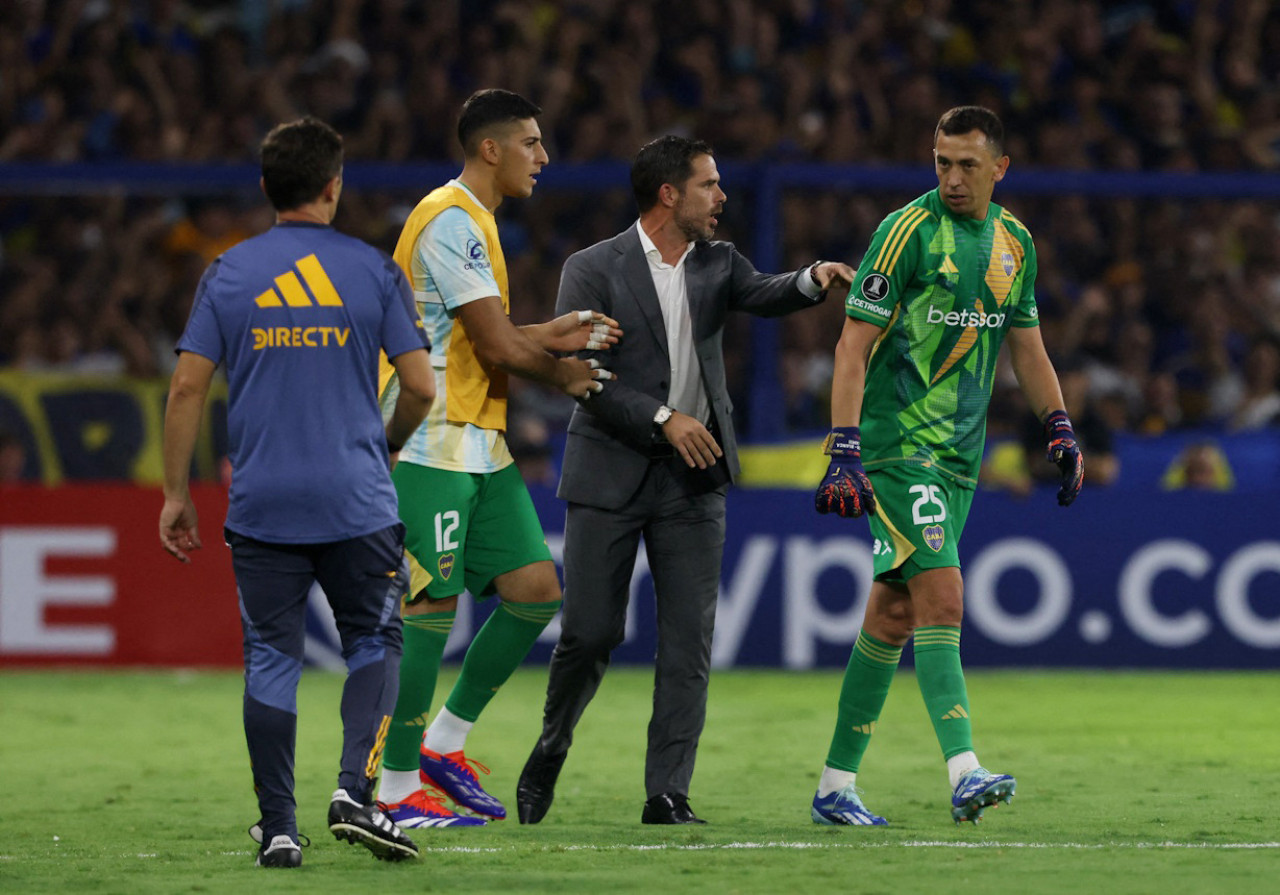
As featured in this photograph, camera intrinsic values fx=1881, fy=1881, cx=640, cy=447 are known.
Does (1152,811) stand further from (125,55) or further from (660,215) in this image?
(125,55)

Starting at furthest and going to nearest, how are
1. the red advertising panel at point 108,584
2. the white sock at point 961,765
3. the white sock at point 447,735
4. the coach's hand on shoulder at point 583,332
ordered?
1. the red advertising panel at point 108,584
2. the white sock at point 447,735
3. the coach's hand on shoulder at point 583,332
4. the white sock at point 961,765

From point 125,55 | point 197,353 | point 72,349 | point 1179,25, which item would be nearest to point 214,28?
point 125,55

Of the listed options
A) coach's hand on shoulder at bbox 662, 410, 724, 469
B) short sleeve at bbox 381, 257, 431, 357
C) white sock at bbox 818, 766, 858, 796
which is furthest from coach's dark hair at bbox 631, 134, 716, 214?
white sock at bbox 818, 766, 858, 796

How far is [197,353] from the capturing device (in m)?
5.14

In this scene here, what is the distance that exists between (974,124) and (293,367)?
246 cm

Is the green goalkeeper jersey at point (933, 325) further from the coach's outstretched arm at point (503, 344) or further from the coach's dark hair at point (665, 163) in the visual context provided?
the coach's outstretched arm at point (503, 344)

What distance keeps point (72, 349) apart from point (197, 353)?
8.14 metres

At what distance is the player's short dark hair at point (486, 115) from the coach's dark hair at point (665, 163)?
409 millimetres

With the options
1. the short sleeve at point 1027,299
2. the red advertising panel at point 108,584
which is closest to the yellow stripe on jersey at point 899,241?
the short sleeve at point 1027,299

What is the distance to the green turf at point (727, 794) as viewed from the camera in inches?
201

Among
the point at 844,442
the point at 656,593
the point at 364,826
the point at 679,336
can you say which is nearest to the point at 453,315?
the point at 679,336

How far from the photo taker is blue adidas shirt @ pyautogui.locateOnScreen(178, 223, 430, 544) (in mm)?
5129

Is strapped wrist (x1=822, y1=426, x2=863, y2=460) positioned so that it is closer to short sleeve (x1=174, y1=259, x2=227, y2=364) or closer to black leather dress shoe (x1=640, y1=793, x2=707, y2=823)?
black leather dress shoe (x1=640, y1=793, x2=707, y2=823)

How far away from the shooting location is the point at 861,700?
6.38m
